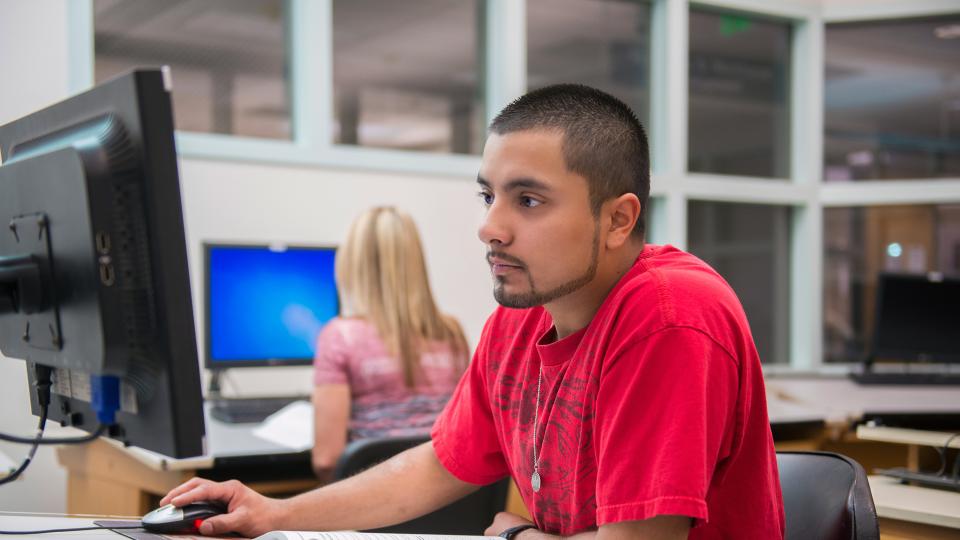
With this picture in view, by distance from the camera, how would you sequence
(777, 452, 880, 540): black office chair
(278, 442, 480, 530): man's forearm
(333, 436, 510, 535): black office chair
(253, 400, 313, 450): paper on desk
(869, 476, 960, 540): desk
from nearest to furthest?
(777, 452, 880, 540): black office chair, (278, 442, 480, 530): man's forearm, (869, 476, 960, 540): desk, (333, 436, 510, 535): black office chair, (253, 400, 313, 450): paper on desk

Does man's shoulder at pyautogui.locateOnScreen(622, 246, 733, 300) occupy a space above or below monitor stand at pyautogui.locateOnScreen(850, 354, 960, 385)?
above

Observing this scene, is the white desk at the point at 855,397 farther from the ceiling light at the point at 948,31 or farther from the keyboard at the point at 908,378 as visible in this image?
the ceiling light at the point at 948,31

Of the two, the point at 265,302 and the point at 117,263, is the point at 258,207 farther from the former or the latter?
the point at 117,263

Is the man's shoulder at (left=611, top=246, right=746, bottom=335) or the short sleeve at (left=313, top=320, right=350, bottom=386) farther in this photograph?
the short sleeve at (left=313, top=320, right=350, bottom=386)

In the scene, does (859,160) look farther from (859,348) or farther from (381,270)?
(381,270)

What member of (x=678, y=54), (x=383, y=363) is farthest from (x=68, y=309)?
(x=678, y=54)

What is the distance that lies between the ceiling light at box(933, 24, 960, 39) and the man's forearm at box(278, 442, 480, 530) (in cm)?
380

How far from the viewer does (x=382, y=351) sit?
2.41 metres

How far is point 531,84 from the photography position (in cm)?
393

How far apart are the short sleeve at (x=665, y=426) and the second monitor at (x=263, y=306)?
6.03ft

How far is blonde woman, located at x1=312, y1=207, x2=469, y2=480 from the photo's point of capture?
236 cm

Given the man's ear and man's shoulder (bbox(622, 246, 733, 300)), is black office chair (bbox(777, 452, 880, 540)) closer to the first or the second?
man's shoulder (bbox(622, 246, 733, 300))

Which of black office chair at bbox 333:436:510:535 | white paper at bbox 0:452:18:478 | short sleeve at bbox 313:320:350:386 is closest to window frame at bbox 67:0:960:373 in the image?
short sleeve at bbox 313:320:350:386

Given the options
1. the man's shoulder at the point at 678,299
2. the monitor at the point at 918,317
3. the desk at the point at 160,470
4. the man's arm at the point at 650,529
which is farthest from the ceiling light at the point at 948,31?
the man's arm at the point at 650,529
